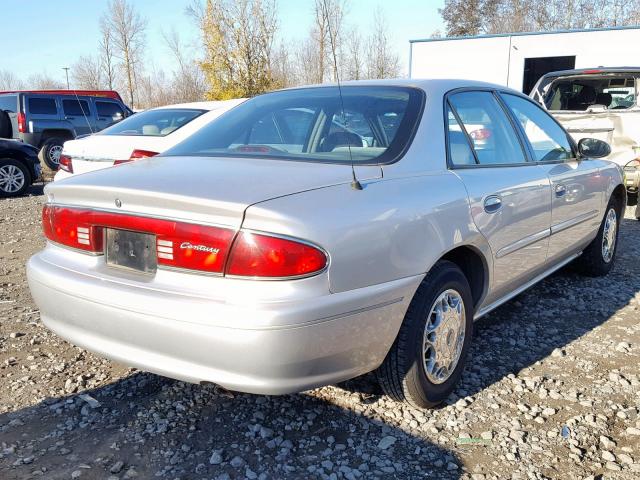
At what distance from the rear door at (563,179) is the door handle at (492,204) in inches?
32.1

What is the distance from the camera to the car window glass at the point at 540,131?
3766 mm

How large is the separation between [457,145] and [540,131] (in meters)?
1.42

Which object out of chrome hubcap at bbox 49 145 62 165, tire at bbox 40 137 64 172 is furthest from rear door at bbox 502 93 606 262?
chrome hubcap at bbox 49 145 62 165

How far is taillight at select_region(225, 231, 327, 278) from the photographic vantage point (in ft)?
6.54

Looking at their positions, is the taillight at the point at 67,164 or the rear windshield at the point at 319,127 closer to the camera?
the rear windshield at the point at 319,127

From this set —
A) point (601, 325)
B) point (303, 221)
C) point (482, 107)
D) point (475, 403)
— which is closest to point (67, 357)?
point (303, 221)

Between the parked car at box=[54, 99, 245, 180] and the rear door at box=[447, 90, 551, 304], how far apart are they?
3109 mm

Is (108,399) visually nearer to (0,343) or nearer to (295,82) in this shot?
(0,343)

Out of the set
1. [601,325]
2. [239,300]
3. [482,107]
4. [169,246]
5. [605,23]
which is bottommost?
[601,325]

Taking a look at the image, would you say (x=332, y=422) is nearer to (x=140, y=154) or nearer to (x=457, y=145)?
(x=457, y=145)

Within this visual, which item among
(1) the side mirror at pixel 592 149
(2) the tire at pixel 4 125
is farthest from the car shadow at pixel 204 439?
(2) the tire at pixel 4 125

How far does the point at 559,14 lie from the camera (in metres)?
41.6

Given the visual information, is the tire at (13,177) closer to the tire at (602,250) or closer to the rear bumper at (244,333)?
the rear bumper at (244,333)

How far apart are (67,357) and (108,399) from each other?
2.03 feet
